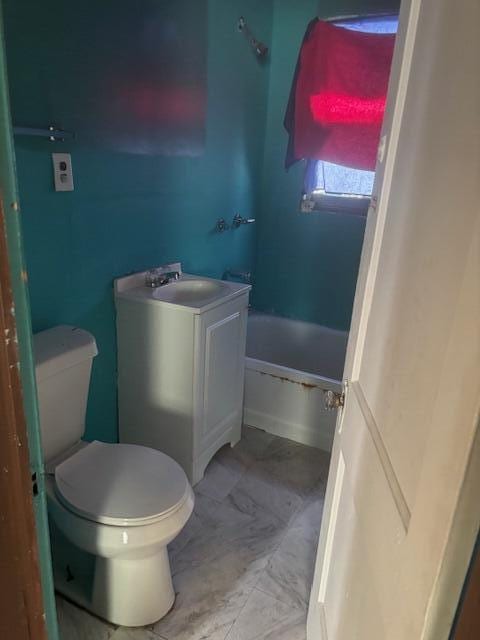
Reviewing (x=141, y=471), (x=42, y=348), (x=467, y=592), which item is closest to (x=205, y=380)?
(x=141, y=471)

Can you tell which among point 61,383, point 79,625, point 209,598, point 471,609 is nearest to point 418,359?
point 471,609

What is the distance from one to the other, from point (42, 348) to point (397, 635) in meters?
1.24

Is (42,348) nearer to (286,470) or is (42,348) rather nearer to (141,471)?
(141,471)

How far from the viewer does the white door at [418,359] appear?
0.50m

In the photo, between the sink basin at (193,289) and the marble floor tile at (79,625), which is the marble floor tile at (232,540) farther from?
the sink basin at (193,289)

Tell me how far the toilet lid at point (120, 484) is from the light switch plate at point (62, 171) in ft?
2.99

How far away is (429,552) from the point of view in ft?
1.75

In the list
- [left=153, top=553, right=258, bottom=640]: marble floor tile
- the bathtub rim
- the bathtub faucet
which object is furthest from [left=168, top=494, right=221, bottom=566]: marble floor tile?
the bathtub faucet

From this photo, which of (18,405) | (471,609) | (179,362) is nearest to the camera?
(471,609)

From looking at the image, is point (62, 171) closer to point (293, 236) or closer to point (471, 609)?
point (471, 609)

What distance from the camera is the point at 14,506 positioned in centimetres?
63

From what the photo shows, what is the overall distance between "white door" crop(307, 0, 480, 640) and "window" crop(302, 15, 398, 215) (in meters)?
1.89

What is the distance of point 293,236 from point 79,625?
2.38 metres

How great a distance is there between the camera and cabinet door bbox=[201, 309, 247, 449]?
197cm
